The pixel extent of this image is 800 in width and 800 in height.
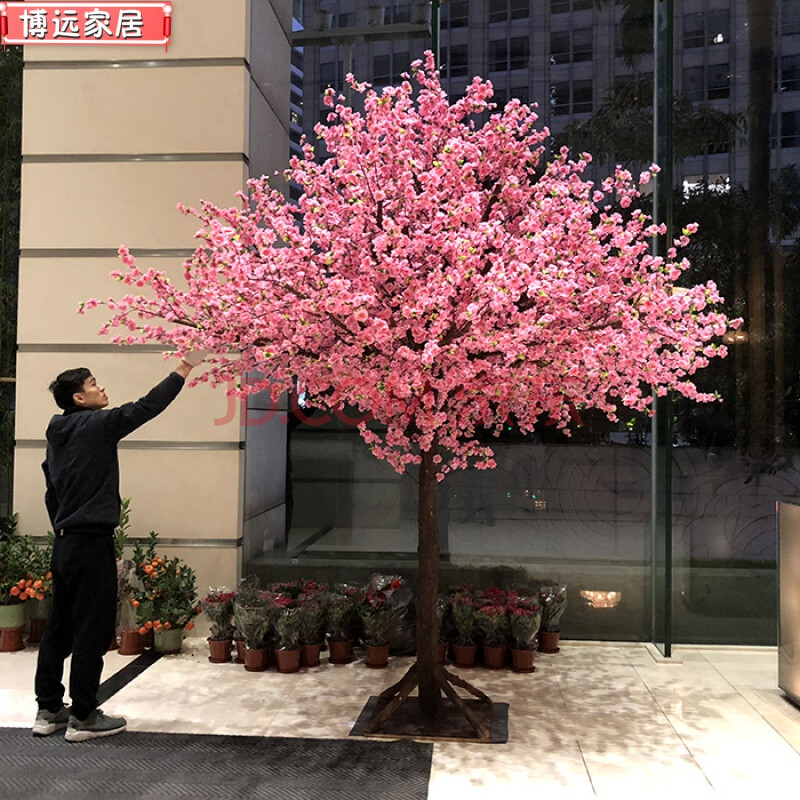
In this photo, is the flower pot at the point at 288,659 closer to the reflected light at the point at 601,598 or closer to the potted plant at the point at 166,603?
the potted plant at the point at 166,603

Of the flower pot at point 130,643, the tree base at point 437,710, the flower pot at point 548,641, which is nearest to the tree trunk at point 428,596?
the tree base at point 437,710

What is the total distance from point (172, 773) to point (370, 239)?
217cm

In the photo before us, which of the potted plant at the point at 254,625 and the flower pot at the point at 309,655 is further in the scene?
the flower pot at the point at 309,655

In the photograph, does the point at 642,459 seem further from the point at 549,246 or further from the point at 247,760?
the point at 247,760

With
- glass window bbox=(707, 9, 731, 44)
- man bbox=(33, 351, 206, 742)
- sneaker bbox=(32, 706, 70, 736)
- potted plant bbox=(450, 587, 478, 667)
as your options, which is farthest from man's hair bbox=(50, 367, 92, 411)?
glass window bbox=(707, 9, 731, 44)

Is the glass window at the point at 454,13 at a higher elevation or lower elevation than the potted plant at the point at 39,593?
higher

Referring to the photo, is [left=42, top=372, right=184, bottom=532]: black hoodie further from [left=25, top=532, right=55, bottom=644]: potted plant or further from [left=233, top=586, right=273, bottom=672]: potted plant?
[left=25, top=532, right=55, bottom=644]: potted plant

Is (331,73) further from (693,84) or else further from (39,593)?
(39,593)

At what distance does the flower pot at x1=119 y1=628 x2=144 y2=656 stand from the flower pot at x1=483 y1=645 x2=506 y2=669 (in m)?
1.91

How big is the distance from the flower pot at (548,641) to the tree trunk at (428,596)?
1.26m

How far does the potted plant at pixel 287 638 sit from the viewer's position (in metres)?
4.36

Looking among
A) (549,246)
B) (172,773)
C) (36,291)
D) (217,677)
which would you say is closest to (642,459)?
(549,246)

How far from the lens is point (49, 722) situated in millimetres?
3570

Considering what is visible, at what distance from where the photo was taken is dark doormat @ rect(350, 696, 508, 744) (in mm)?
3529
